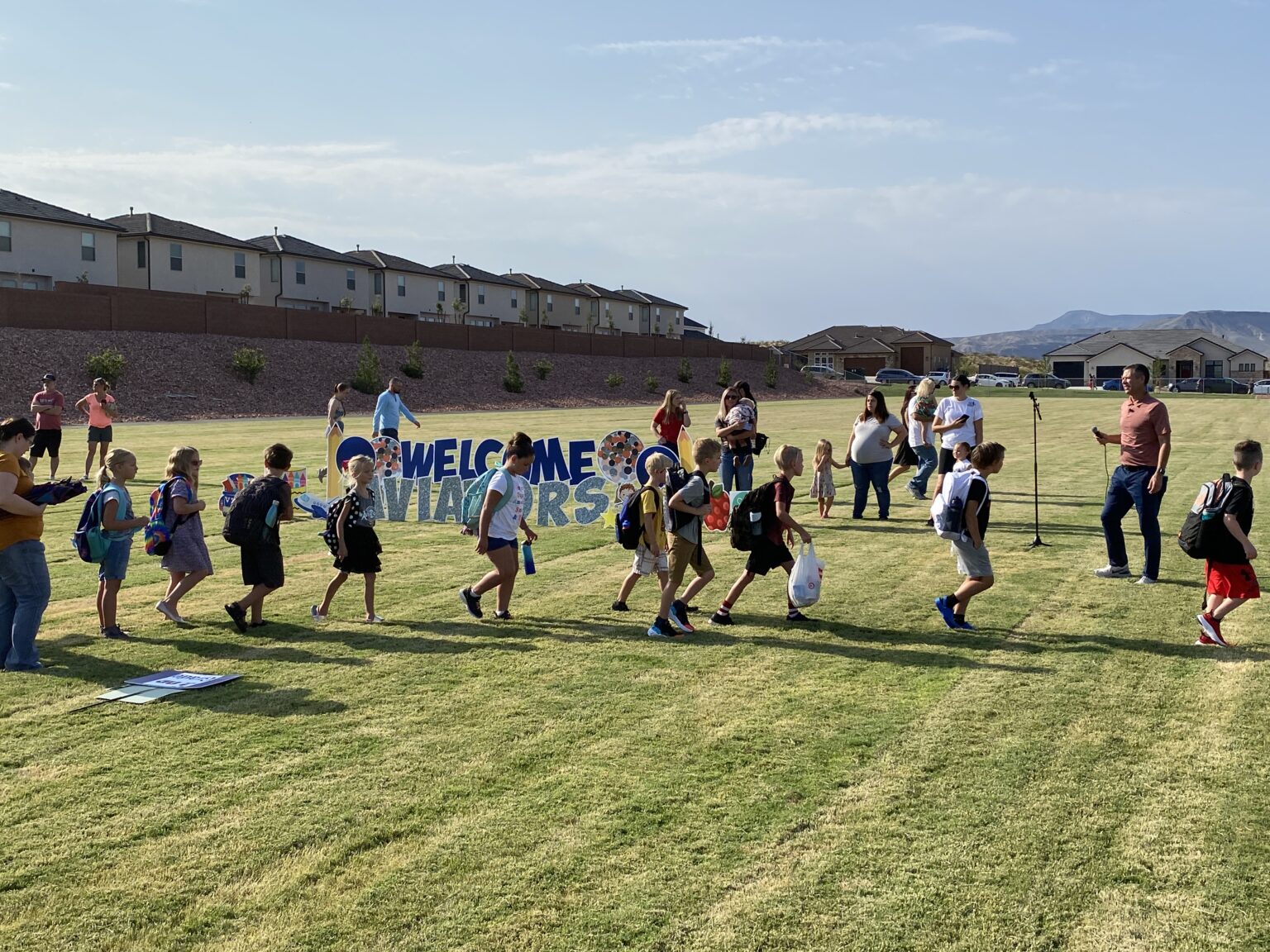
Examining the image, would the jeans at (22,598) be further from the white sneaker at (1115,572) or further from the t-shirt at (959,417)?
the t-shirt at (959,417)

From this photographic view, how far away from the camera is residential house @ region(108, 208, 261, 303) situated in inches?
2507

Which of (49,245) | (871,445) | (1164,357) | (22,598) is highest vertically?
(49,245)

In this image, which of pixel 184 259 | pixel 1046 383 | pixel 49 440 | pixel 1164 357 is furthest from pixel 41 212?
pixel 1164 357

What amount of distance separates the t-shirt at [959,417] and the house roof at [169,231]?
58199 millimetres

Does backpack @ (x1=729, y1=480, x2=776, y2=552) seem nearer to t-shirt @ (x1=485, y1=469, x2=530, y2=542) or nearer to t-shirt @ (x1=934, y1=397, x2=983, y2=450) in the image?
t-shirt @ (x1=485, y1=469, x2=530, y2=542)

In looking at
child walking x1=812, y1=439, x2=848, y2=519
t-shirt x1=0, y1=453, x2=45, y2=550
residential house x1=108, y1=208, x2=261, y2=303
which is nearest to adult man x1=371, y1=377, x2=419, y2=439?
child walking x1=812, y1=439, x2=848, y2=519

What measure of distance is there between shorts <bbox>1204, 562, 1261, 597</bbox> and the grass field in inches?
17.2

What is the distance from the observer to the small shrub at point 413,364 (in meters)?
60.6

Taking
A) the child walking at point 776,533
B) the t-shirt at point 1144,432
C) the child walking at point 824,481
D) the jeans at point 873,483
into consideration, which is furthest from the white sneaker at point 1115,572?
the child walking at point 824,481

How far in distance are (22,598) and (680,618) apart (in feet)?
15.1

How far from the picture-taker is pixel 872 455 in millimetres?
14891

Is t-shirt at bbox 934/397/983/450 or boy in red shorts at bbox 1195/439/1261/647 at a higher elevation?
t-shirt at bbox 934/397/983/450

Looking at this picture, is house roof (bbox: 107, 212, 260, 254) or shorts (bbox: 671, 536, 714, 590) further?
house roof (bbox: 107, 212, 260, 254)

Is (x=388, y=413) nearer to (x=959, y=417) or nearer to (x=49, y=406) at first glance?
(x=49, y=406)
